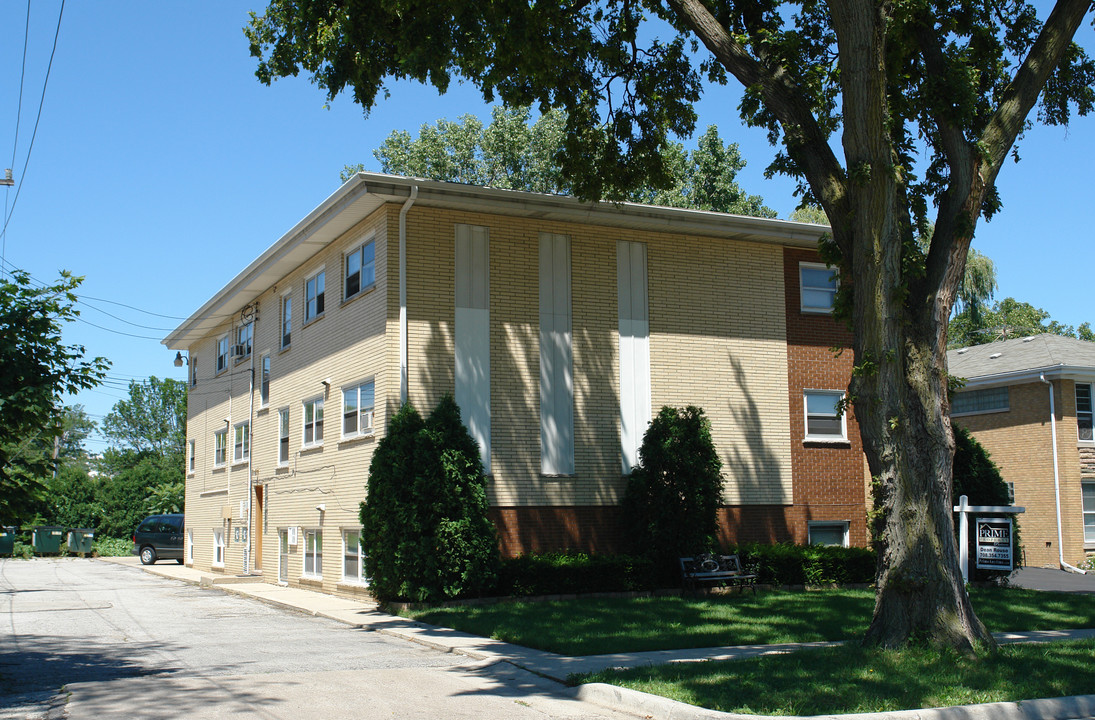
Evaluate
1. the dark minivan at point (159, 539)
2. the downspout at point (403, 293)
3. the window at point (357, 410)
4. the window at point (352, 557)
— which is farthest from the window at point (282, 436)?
the dark minivan at point (159, 539)

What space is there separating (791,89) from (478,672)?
8046 millimetres

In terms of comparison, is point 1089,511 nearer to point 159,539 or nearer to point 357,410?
point 357,410

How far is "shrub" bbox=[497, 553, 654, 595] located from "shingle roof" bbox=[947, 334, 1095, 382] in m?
16.5

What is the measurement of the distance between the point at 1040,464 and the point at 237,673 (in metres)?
26.4

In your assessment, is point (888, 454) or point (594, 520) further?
point (594, 520)

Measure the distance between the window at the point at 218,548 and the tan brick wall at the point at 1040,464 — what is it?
24.7 metres

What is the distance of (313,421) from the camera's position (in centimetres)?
2372

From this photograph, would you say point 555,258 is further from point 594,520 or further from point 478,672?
point 478,672

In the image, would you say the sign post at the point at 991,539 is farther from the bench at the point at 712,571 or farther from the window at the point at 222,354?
the window at the point at 222,354

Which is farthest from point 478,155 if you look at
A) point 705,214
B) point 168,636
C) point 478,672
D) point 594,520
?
point 478,672

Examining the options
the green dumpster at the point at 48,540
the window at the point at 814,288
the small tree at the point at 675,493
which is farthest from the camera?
the green dumpster at the point at 48,540

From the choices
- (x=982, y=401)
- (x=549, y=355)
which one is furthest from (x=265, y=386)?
(x=982, y=401)

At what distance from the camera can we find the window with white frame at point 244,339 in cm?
2927

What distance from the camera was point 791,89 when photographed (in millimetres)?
12477
